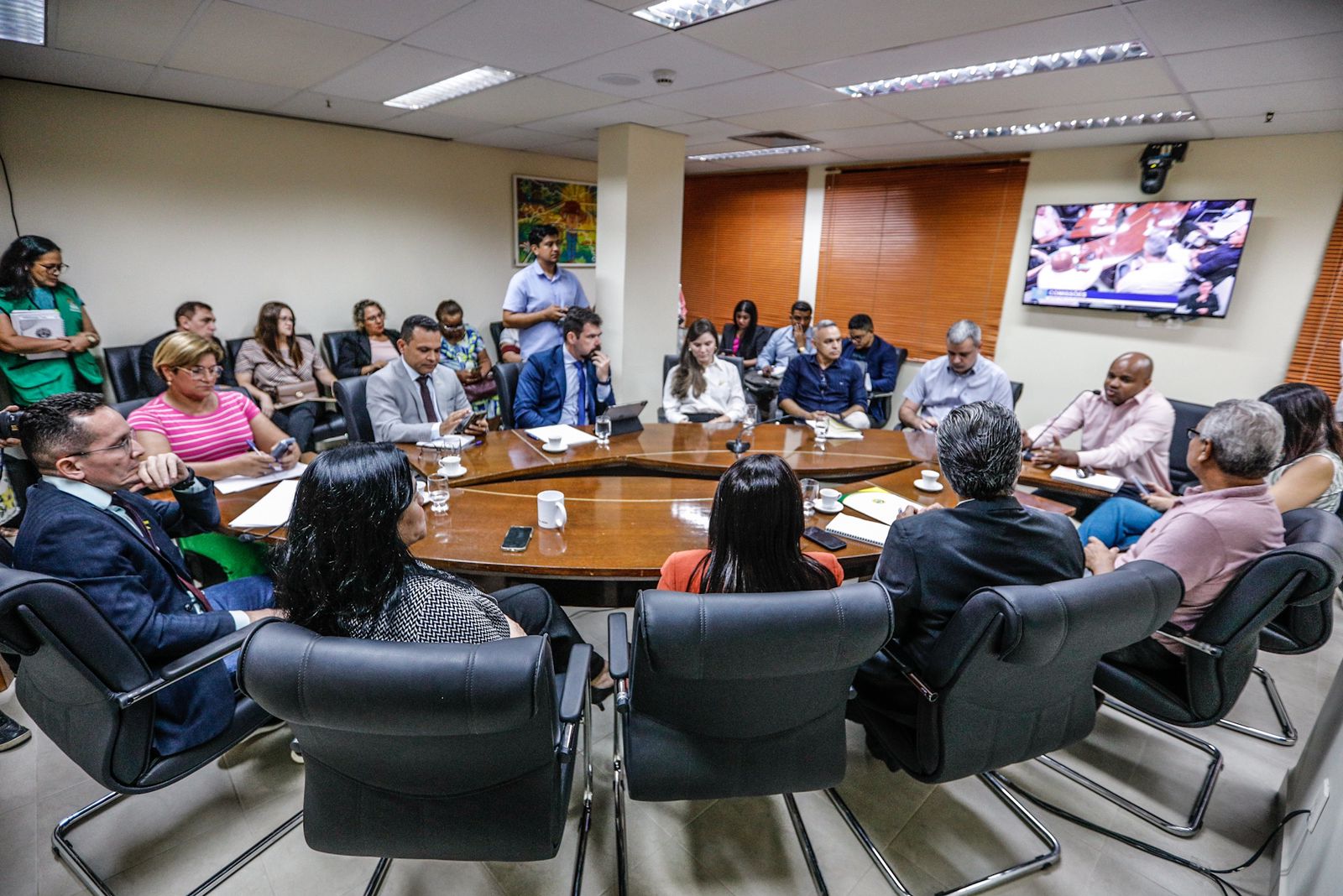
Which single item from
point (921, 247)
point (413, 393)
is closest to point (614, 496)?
point (413, 393)

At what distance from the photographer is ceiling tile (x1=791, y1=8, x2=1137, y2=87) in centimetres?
234

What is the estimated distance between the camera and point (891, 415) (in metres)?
6.20

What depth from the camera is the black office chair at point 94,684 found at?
118cm

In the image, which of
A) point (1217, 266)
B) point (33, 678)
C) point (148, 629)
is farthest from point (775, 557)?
point (1217, 266)

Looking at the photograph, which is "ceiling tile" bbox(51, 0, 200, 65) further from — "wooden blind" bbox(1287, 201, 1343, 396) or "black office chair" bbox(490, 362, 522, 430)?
"wooden blind" bbox(1287, 201, 1343, 396)

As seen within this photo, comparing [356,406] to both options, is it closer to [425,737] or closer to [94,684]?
[94,684]

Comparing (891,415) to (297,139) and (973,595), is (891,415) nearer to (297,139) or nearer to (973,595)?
(973,595)

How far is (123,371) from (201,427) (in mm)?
2573

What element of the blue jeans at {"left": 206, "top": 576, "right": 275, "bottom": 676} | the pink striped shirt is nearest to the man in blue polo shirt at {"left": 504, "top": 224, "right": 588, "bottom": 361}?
the pink striped shirt

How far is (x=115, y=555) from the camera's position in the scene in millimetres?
1399

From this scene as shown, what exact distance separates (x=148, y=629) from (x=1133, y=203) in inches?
228

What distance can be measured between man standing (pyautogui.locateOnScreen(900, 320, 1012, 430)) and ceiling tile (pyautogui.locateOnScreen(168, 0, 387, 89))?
11.2ft

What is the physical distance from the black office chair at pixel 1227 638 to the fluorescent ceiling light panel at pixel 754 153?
4.48m

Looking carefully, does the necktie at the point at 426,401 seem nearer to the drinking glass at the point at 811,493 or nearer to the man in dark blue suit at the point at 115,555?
the man in dark blue suit at the point at 115,555
